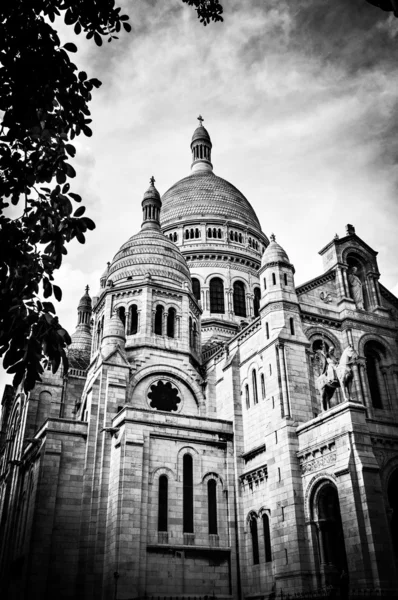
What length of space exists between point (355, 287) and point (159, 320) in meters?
13.2

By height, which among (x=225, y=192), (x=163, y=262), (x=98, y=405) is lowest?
(x=98, y=405)

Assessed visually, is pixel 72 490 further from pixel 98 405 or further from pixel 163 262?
pixel 163 262

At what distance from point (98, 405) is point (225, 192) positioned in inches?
1335

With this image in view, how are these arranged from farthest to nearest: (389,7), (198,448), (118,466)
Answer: (198,448) < (118,466) < (389,7)

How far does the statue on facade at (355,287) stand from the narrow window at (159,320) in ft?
41.7

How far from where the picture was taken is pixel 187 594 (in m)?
26.9

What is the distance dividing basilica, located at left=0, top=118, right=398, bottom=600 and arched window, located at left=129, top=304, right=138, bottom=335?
3.6 inches

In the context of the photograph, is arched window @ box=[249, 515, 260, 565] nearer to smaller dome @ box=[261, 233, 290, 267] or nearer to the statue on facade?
the statue on facade

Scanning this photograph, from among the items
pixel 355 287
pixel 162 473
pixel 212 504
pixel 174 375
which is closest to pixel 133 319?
pixel 174 375

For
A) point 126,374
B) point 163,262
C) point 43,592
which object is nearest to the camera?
point 43,592

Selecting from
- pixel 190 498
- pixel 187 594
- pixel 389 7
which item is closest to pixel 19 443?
pixel 190 498

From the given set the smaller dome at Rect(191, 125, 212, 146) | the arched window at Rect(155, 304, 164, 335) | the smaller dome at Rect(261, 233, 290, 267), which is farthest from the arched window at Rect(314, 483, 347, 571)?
the smaller dome at Rect(191, 125, 212, 146)

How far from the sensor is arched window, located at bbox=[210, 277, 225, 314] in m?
51.3

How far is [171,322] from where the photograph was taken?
129 feet
